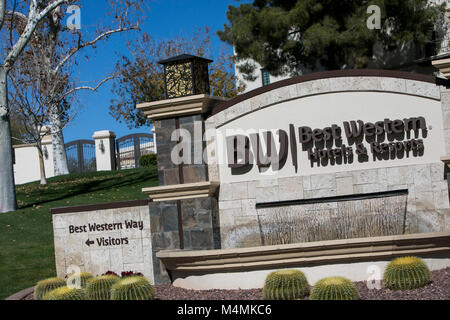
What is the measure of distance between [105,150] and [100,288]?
23866 mm

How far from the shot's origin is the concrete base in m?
11.1

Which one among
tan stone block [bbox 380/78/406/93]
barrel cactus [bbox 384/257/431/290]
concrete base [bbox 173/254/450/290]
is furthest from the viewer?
tan stone block [bbox 380/78/406/93]

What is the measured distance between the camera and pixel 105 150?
3466cm

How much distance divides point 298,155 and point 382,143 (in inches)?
69.4

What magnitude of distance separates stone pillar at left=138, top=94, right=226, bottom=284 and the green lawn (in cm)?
358

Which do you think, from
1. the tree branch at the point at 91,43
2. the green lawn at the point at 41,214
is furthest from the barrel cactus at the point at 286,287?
the tree branch at the point at 91,43

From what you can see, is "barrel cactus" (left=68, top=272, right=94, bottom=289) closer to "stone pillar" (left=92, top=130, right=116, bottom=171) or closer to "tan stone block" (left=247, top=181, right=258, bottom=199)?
"tan stone block" (left=247, top=181, right=258, bottom=199)

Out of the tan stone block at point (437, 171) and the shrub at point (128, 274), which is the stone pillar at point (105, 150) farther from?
the tan stone block at point (437, 171)

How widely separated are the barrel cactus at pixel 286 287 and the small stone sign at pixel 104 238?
3.82 metres

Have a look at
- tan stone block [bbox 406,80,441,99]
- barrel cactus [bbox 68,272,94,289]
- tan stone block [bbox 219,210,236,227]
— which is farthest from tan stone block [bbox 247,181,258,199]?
barrel cactus [bbox 68,272,94,289]

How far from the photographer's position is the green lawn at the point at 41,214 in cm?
1451

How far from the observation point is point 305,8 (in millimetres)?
24562
